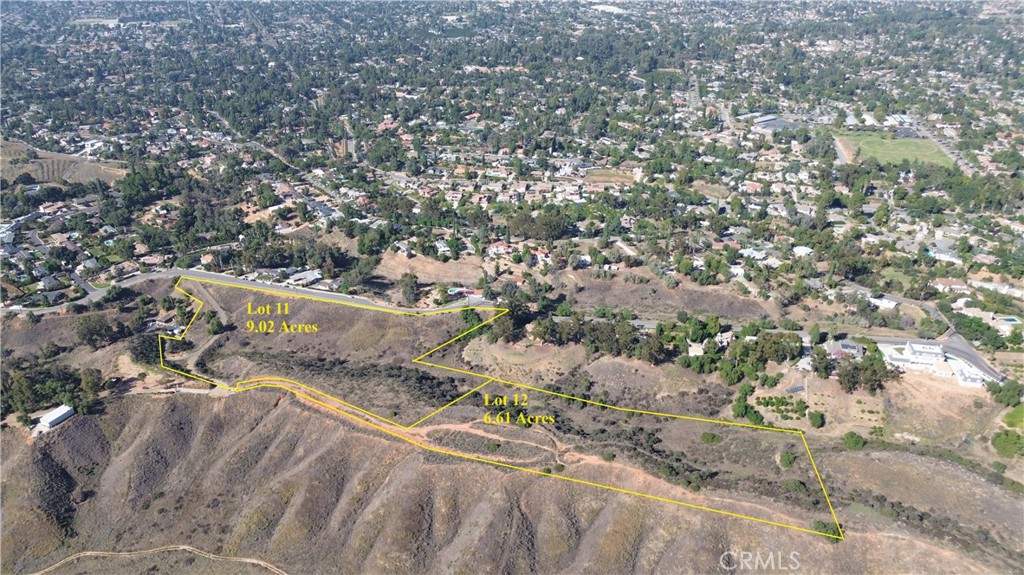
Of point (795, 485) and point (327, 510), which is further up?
point (795, 485)

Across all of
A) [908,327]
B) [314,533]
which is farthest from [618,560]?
[908,327]

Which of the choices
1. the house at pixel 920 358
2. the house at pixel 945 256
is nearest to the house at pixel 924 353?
the house at pixel 920 358

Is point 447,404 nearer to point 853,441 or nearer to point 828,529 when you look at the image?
point 828,529

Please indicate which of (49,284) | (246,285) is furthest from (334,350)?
(49,284)

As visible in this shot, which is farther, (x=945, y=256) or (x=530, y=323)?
(x=945, y=256)

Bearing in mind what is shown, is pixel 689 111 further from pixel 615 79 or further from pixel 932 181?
pixel 932 181

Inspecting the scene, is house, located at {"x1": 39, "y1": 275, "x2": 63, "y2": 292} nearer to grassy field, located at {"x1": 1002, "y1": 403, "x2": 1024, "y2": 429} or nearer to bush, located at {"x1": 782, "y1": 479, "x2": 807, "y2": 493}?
bush, located at {"x1": 782, "y1": 479, "x2": 807, "y2": 493}

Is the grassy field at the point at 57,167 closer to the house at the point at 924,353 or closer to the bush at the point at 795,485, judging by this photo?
the bush at the point at 795,485

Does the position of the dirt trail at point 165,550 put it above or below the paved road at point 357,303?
below
